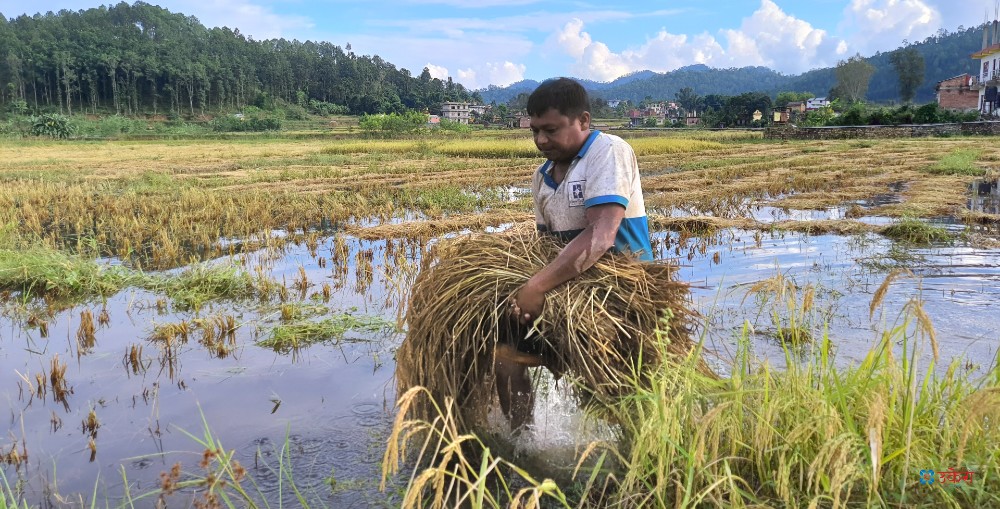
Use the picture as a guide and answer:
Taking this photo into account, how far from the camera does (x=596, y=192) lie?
2.33 meters

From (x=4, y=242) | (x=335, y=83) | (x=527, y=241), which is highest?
(x=335, y=83)

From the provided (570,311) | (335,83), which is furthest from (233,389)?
(335,83)

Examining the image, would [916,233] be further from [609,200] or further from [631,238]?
[609,200]

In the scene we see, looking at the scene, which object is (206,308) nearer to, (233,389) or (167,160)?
(233,389)

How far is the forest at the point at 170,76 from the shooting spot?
258 feet

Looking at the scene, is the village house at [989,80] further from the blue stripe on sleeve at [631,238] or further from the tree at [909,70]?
the blue stripe on sleeve at [631,238]

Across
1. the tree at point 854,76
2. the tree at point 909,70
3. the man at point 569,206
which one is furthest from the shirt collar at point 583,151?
the tree at point 854,76

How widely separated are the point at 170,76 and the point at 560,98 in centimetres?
9091

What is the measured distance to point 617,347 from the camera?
236cm

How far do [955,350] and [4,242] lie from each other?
8.41m

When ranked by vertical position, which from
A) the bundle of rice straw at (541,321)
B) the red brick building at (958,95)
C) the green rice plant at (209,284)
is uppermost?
the red brick building at (958,95)

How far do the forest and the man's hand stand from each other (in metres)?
78.5

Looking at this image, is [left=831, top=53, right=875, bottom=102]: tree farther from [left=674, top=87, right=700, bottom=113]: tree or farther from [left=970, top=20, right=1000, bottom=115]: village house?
[left=970, top=20, right=1000, bottom=115]: village house

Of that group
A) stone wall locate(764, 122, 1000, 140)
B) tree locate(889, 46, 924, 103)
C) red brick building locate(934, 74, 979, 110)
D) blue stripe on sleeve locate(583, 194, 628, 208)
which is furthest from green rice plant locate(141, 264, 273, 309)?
tree locate(889, 46, 924, 103)
